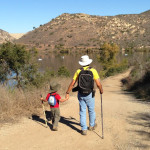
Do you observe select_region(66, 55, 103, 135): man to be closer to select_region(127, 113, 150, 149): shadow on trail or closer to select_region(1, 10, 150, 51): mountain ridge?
select_region(127, 113, 150, 149): shadow on trail

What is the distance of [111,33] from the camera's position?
3986 inches

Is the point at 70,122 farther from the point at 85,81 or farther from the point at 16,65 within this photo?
the point at 16,65

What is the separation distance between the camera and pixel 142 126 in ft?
18.2

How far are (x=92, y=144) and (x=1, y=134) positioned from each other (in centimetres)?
224

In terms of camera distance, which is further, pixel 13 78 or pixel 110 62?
pixel 110 62

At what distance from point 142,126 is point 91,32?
9950 centimetres

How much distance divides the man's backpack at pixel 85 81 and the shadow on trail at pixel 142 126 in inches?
63.3

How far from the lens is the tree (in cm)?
1218

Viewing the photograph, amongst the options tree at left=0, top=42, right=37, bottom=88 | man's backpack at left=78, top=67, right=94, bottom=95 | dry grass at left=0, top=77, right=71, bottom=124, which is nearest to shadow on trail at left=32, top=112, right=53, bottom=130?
dry grass at left=0, top=77, right=71, bottom=124

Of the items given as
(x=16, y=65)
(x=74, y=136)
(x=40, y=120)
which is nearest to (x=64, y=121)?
(x=40, y=120)

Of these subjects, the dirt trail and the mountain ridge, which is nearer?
the dirt trail

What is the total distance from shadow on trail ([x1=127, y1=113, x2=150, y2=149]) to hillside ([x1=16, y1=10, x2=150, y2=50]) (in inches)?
3117

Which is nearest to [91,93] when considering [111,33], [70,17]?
[111,33]

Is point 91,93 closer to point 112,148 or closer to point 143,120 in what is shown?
point 112,148
